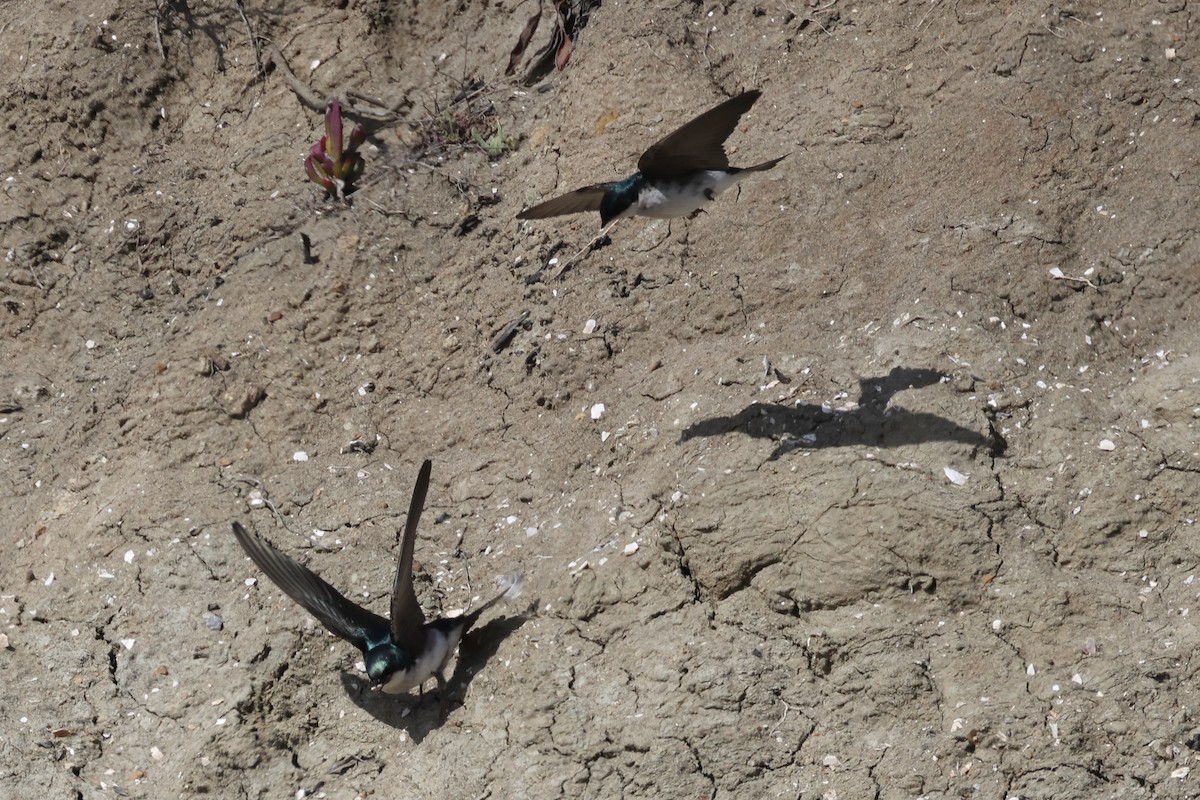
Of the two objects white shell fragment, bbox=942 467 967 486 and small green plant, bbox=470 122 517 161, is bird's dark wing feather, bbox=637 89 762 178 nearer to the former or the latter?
white shell fragment, bbox=942 467 967 486

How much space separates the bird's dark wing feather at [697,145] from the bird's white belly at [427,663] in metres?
1.76

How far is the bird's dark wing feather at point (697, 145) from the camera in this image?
4000 millimetres

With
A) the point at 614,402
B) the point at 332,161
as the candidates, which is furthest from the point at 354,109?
the point at 614,402

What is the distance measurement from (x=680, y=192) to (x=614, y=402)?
897 mm

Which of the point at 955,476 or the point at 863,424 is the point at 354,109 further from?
the point at 955,476

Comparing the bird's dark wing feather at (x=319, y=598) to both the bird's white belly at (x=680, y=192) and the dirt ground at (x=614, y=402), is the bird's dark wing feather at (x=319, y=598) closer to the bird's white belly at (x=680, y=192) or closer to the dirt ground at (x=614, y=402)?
the dirt ground at (x=614, y=402)

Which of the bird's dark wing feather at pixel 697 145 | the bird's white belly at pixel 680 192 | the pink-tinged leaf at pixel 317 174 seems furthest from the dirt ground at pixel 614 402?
the bird's dark wing feather at pixel 697 145

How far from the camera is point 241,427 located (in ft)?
16.9

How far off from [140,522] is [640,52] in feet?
10.1

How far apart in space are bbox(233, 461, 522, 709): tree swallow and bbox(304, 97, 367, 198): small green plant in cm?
220

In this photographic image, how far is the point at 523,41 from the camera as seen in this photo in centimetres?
615

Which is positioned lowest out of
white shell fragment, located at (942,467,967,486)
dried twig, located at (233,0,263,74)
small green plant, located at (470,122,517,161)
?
white shell fragment, located at (942,467,967,486)

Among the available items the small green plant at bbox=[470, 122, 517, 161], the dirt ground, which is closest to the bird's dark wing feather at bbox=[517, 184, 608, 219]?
the dirt ground

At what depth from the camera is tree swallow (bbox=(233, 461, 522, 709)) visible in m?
3.84
